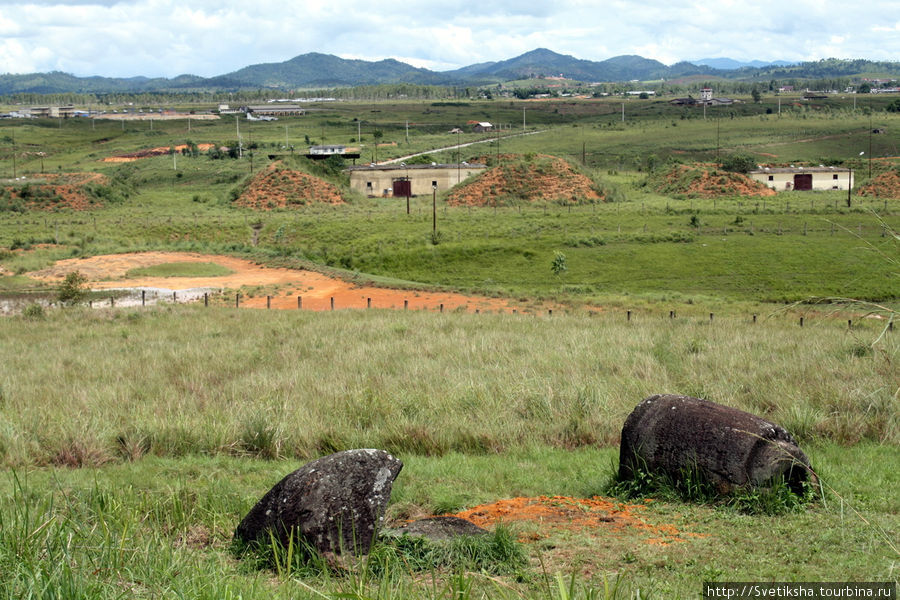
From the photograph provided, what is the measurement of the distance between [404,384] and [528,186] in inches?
2386

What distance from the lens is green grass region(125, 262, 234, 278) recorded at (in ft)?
139

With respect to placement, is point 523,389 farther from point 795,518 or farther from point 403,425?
point 795,518

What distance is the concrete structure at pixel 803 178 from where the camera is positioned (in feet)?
264

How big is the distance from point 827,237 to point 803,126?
9095 centimetres

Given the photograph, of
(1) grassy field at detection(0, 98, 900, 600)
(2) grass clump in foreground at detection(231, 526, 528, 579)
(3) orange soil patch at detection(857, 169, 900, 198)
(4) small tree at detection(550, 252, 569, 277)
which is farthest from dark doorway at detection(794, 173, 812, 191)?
(2) grass clump in foreground at detection(231, 526, 528, 579)

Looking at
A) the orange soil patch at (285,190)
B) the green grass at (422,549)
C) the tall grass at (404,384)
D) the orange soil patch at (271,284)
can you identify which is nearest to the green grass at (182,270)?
the orange soil patch at (271,284)

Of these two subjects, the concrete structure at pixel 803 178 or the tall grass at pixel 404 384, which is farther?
the concrete structure at pixel 803 178

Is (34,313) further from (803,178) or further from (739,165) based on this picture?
(803,178)

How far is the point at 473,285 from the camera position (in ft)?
136

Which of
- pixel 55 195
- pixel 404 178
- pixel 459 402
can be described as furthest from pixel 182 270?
pixel 404 178

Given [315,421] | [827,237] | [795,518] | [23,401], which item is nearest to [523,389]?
[315,421]

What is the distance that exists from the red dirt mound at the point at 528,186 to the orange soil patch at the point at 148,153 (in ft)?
198

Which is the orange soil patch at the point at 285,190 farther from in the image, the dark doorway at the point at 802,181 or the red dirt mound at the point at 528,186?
the dark doorway at the point at 802,181

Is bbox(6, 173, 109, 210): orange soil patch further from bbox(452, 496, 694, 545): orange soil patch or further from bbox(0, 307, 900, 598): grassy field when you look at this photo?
bbox(452, 496, 694, 545): orange soil patch
